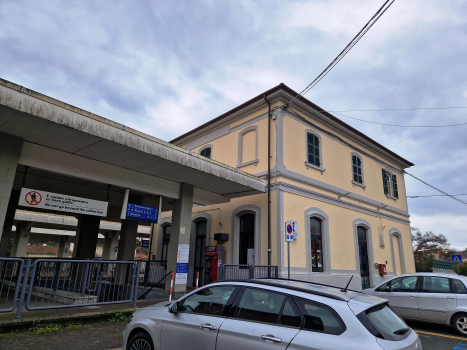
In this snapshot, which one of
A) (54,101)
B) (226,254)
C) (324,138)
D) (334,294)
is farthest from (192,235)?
(334,294)

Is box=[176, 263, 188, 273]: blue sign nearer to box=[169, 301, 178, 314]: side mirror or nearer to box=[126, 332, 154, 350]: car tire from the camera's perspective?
box=[126, 332, 154, 350]: car tire

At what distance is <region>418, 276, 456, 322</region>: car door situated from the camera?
785cm

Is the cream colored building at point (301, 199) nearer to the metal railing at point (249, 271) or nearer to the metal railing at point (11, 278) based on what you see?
the metal railing at point (249, 271)

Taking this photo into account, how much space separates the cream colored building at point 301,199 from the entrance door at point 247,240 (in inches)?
1.7

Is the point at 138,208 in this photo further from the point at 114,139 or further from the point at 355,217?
the point at 355,217

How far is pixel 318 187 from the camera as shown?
1445 cm

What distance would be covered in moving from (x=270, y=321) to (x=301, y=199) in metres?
10.3

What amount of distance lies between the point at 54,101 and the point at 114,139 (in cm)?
147

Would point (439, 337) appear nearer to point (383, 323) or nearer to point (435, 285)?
point (435, 285)

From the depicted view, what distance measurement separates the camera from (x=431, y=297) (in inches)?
321

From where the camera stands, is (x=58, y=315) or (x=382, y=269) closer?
(x=58, y=315)

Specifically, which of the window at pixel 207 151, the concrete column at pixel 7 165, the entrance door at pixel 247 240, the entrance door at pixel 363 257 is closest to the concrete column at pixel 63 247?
the window at pixel 207 151

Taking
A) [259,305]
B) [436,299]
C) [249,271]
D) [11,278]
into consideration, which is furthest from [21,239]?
[436,299]

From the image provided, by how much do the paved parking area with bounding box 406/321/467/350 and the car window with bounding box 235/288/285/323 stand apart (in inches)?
187
